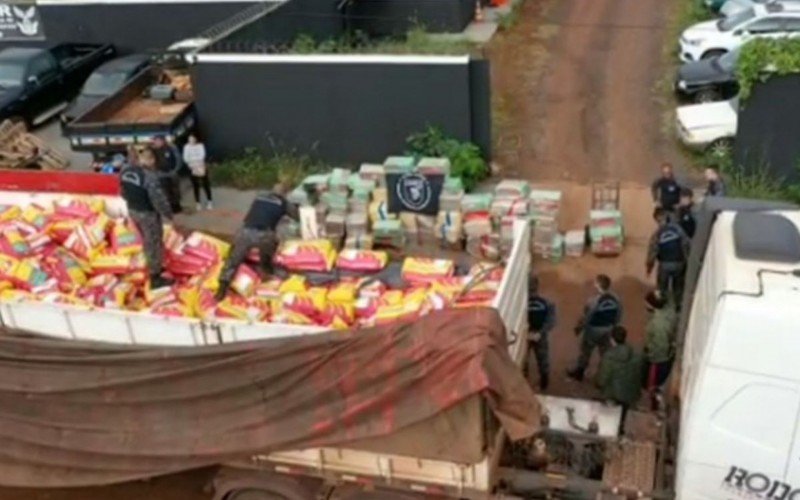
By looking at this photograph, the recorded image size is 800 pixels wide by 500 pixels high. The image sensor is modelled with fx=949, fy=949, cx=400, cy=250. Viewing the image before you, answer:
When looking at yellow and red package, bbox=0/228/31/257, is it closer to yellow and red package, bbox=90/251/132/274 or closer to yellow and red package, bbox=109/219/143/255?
yellow and red package, bbox=90/251/132/274

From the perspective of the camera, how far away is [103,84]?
18.1 m

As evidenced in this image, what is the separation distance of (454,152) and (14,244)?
24.6 ft

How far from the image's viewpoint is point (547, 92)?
62.1 feet

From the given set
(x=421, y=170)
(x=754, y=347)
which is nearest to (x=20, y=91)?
(x=421, y=170)

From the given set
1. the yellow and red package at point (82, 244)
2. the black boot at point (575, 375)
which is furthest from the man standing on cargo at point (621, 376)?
the yellow and red package at point (82, 244)

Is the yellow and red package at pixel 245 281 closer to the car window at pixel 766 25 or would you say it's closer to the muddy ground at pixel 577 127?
the muddy ground at pixel 577 127

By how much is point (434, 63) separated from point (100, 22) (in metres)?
9.68

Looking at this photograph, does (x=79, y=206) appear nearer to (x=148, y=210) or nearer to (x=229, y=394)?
(x=148, y=210)

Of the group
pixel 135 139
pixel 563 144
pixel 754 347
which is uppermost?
pixel 754 347

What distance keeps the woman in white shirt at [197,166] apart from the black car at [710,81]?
8860 mm

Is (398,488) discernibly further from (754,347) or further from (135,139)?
(135,139)

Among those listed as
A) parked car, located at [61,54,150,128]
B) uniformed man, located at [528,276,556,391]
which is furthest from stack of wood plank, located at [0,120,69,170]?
uniformed man, located at [528,276,556,391]

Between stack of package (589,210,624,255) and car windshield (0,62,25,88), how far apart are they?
38.1 feet

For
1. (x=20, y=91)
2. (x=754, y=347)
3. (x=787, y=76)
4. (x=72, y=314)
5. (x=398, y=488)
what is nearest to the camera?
(x=754, y=347)
